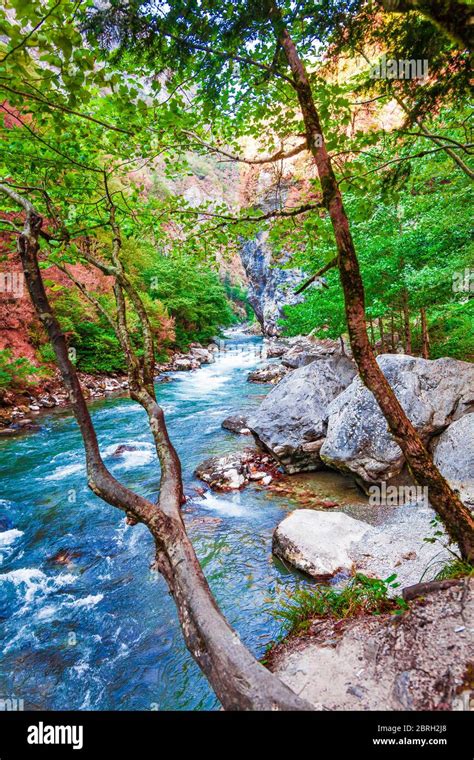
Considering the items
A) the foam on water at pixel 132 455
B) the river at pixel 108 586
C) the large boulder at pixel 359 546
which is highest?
the large boulder at pixel 359 546

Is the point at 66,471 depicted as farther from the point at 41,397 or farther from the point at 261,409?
the point at 41,397

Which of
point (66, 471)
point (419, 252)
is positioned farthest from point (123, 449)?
point (419, 252)

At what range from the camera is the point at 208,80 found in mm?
3529

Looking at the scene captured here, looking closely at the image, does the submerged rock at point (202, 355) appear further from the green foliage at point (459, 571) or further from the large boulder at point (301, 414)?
the green foliage at point (459, 571)

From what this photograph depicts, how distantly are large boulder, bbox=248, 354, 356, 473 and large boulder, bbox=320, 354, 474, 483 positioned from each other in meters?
0.75

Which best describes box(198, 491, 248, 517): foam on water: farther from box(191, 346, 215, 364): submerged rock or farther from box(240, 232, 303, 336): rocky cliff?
→ box(240, 232, 303, 336): rocky cliff

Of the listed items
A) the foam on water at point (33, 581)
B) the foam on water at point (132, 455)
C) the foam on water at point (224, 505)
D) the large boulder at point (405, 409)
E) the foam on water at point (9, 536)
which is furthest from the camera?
the foam on water at point (132, 455)

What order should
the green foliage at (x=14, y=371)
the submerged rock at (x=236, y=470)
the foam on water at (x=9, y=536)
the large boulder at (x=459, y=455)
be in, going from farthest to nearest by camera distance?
the green foliage at (x=14, y=371), the submerged rock at (x=236, y=470), the foam on water at (x=9, y=536), the large boulder at (x=459, y=455)

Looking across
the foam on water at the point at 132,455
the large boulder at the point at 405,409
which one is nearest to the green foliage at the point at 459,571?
the large boulder at the point at 405,409

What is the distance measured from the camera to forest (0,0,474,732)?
245cm

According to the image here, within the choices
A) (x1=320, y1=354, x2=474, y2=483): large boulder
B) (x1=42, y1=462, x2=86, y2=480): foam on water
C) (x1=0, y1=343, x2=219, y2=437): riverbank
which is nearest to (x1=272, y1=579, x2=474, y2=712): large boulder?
(x1=320, y1=354, x2=474, y2=483): large boulder

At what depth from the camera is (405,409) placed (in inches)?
278

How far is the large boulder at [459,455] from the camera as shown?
5.61 metres

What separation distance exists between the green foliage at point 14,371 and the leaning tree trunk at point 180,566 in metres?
12.2
